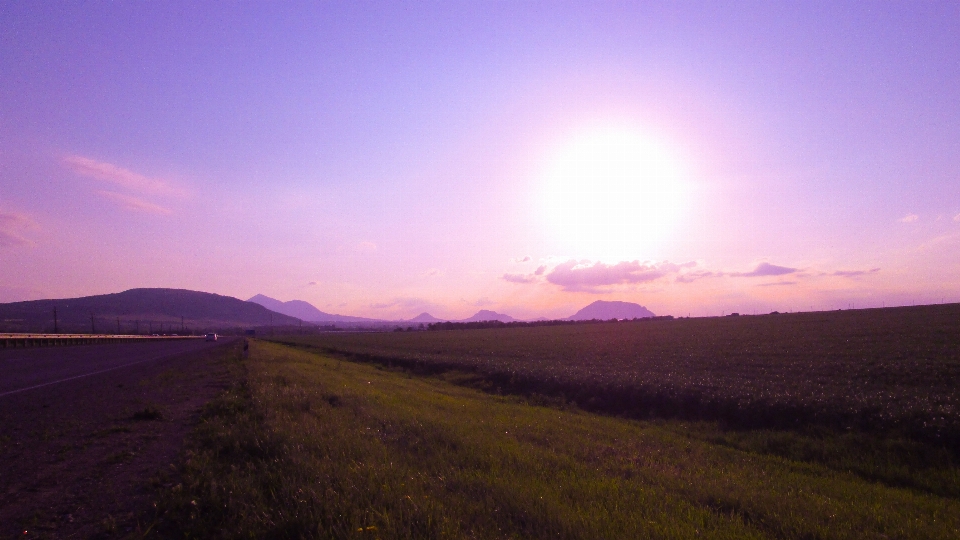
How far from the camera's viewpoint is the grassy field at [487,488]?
4832 mm

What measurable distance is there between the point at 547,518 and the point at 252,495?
10.0 ft

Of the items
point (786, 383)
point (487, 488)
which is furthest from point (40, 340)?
point (786, 383)

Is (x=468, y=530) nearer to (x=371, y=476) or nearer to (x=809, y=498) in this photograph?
(x=371, y=476)

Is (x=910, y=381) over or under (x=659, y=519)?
under

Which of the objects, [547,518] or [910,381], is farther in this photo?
[910,381]

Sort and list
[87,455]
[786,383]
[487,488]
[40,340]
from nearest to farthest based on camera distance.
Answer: [487,488] < [87,455] < [786,383] < [40,340]

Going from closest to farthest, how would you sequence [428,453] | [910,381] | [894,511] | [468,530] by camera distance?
[468,530] < [894,511] < [428,453] < [910,381]

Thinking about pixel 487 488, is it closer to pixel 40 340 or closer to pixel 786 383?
pixel 786 383

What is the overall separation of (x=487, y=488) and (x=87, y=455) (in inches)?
251

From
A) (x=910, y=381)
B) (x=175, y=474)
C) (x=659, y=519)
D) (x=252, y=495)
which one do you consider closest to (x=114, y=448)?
(x=175, y=474)

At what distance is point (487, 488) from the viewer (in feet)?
18.7

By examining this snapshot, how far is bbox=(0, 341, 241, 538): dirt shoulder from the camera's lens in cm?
533

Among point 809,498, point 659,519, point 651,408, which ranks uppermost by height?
point 659,519

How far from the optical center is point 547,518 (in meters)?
4.89
